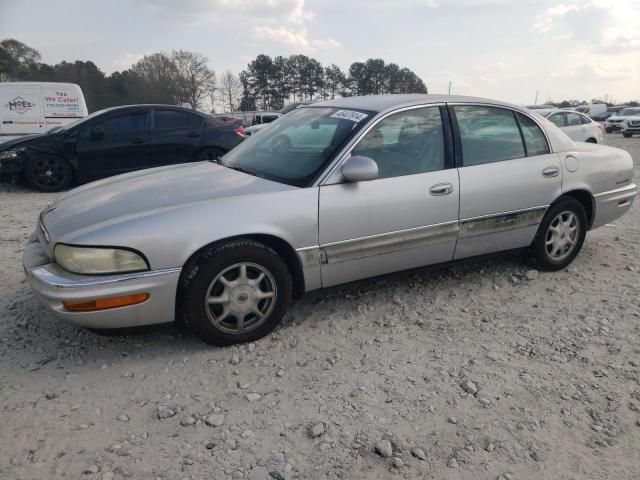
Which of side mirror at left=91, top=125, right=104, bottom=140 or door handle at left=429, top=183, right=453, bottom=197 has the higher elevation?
side mirror at left=91, top=125, right=104, bottom=140

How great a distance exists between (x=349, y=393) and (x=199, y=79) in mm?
61202

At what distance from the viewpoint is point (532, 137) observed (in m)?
3.89

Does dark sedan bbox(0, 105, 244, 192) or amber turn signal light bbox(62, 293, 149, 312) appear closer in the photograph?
amber turn signal light bbox(62, 293, 149, 312)

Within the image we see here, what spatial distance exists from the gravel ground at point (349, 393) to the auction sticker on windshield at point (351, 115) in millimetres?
1322

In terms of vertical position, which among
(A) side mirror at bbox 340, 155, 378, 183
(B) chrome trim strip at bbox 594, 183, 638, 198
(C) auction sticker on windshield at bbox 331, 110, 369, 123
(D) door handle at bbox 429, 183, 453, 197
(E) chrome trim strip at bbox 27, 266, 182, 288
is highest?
(C) auction sticker on windshield at bbox 331, 110, 369, 123

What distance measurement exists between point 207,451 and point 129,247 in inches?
44.0

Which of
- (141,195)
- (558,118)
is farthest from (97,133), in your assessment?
(558,118)

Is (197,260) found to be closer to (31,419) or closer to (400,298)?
(31,419)

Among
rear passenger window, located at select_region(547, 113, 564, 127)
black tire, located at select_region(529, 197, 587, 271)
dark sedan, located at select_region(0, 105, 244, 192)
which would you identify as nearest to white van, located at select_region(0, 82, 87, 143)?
dark sedan, located at select_region(0, 105, 244, 192)

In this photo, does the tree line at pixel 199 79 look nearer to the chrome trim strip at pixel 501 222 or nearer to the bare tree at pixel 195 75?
the bare tree at pixel 195 75

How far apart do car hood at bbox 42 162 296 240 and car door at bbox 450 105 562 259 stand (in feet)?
4.63

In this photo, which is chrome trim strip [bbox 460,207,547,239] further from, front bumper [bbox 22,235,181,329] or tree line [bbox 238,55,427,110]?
tree line [bbox 238,55,427,110]

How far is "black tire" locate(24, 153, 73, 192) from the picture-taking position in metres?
7.75

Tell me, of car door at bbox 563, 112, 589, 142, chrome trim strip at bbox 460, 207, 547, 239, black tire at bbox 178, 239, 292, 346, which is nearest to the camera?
black tire at bbox 178, 239, 292, 346
